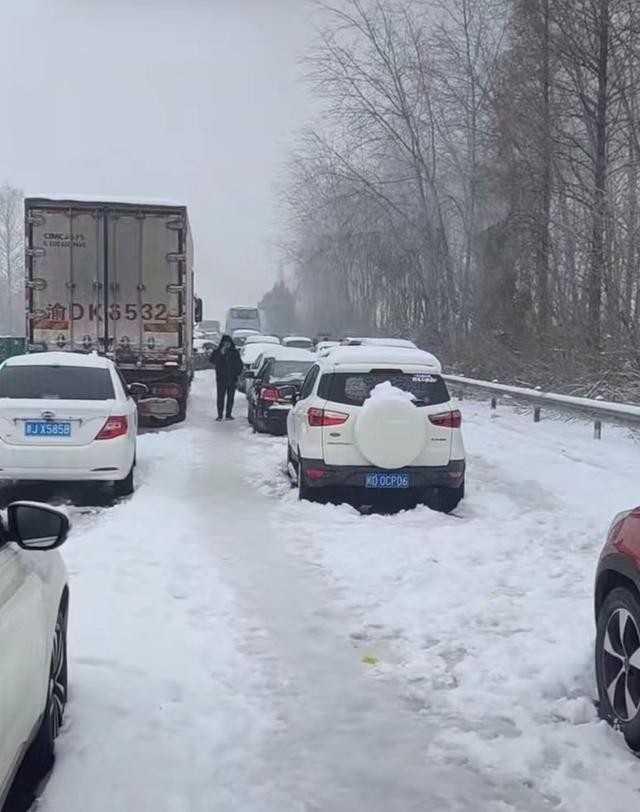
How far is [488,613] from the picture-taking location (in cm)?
610

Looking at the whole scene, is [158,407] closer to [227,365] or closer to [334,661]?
[227,365]

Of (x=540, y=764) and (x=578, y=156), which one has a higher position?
(x=578, y=156)

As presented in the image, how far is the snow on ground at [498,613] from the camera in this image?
160 inches

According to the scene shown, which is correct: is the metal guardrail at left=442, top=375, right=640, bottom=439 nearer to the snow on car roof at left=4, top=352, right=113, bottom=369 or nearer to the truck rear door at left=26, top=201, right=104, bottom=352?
the snow on car roof at left=4, top=352, right=113, bottom=369

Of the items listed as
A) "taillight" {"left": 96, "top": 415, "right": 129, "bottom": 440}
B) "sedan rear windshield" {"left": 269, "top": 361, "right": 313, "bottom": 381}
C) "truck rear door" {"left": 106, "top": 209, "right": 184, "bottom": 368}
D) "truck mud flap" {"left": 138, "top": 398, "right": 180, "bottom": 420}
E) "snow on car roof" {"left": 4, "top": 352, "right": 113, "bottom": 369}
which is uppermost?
"truck rear door" {"left": 106, "top": 209, "right": 184, "bottom": 368}

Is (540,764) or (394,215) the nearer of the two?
(540,764)

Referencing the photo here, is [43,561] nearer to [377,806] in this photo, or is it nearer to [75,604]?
[377,806]

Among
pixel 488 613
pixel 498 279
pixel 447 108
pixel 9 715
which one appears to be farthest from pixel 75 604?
pixel 447 108

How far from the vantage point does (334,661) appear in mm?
5328

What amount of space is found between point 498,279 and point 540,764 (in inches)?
978

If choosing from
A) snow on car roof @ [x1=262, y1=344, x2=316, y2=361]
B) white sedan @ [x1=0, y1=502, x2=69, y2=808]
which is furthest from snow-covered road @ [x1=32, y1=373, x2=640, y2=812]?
snow on car roof @ [x1=262, y1=344, x2=316, y2=361]

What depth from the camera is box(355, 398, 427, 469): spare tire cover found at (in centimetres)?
899

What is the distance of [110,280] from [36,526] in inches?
564

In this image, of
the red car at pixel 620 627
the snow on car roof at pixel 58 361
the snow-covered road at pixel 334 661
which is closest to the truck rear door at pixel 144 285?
the snow on car roof at pixel 58 361
